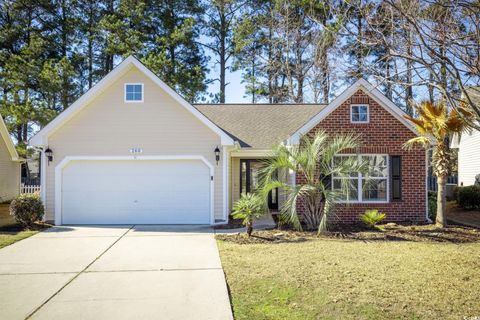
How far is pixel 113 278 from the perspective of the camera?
6543mm

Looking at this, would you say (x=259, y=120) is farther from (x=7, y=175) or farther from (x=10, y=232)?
(x=7, y=175)

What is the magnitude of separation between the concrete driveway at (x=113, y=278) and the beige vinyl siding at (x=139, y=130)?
3.24 meters

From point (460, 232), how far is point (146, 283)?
9.24 m

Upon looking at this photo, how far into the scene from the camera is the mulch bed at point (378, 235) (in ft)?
32.3

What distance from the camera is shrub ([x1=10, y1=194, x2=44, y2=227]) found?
11.7 metres

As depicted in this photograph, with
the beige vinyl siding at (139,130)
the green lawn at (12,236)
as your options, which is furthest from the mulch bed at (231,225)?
the green lawn at (12,236)

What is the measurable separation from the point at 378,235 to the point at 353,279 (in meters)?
4.47

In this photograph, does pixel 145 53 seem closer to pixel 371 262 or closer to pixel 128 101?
pixel 128 101

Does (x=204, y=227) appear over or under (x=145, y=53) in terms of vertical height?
under

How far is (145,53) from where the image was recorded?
87.6ft

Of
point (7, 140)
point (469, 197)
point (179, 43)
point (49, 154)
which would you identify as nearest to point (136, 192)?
point (49, 154)

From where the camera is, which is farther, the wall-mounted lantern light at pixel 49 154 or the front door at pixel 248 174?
the front door at pixel 248 174

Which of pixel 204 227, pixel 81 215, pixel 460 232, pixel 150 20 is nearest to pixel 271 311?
pixel 204 227

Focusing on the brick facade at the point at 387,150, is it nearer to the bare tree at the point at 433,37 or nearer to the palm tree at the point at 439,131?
the palm tree at the point at 439,131
